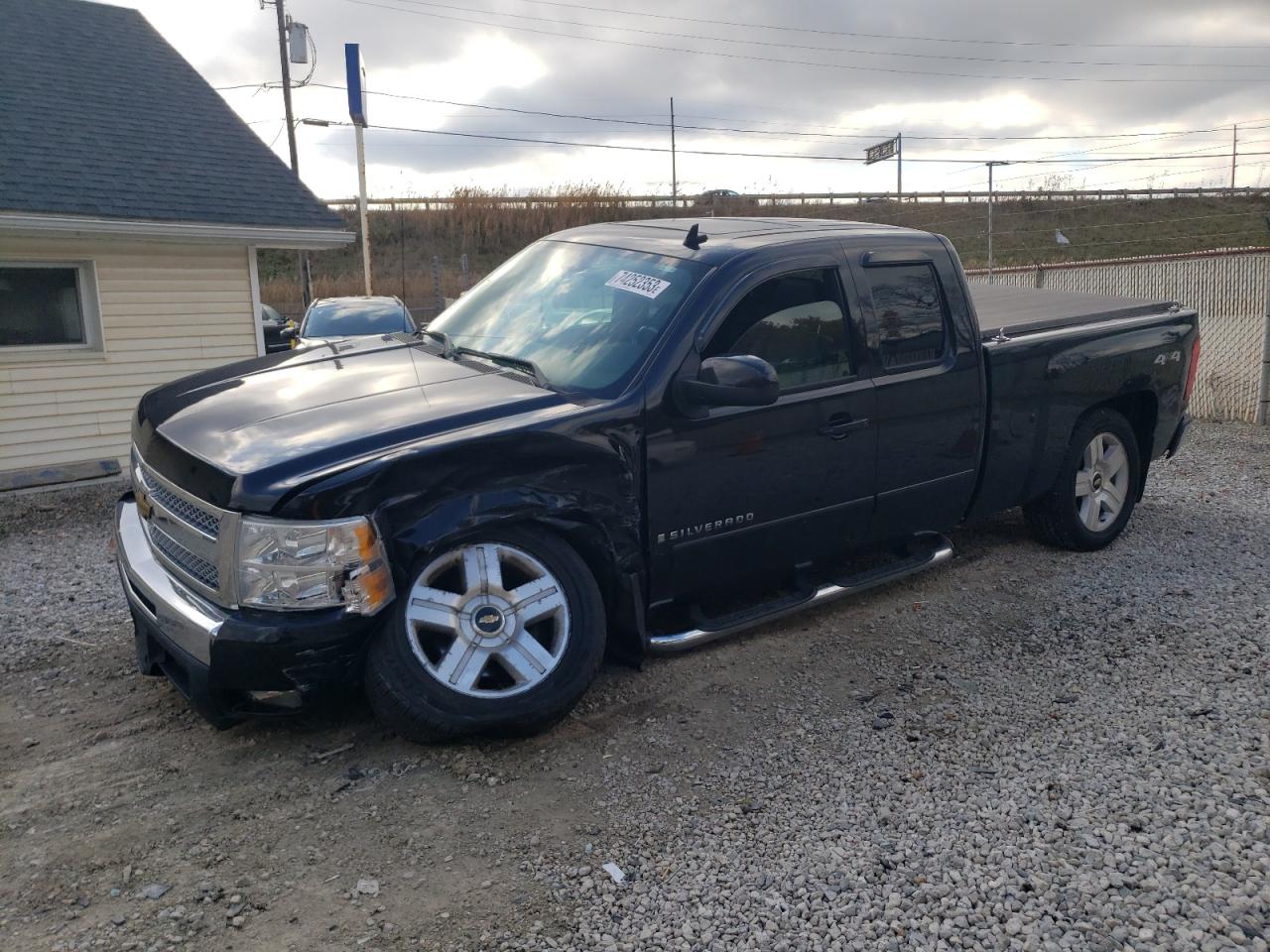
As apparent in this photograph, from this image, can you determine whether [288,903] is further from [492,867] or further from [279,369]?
[279,369]

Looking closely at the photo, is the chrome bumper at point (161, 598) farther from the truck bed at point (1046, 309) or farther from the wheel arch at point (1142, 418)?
the wheel arch at point (1142, 418)

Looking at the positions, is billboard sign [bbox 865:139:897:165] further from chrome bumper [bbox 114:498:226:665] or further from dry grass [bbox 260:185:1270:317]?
chrome bumper [bbox 114:498:226:665]

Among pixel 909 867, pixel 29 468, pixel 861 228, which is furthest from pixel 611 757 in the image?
pixel 29 468

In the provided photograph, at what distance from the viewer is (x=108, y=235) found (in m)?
10.1

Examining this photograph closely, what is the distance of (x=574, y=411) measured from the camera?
382 cm

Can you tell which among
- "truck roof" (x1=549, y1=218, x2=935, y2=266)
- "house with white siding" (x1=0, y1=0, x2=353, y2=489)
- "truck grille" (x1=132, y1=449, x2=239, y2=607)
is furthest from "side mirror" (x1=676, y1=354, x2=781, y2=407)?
"house with white siding" (x1=0, y1=0, x2=353, y2=489)

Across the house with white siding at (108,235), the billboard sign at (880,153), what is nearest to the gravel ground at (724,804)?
the house with white siding at (108,235)

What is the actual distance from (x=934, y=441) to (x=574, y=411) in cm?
205

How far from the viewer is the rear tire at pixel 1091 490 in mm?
5871

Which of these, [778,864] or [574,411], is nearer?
[778,864]

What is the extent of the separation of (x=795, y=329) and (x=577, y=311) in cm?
97

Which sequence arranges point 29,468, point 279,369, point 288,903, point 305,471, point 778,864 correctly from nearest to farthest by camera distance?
point 288,903 → point 778,864 → point 305,471 → point 279,369 → point 29,468

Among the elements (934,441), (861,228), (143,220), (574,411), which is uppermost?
(143,220)

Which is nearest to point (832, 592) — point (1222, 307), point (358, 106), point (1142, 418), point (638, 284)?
point (638, 284)
